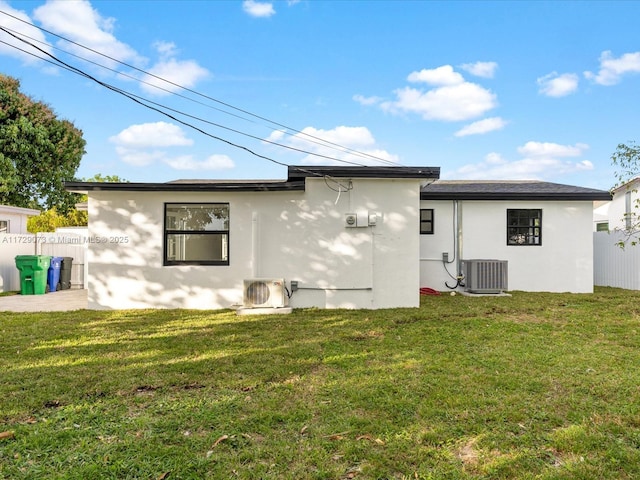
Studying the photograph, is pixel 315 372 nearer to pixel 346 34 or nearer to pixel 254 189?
pixel 254 189

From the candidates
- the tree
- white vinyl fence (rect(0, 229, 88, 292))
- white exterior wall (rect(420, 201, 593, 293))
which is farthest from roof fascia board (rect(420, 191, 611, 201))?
the tree

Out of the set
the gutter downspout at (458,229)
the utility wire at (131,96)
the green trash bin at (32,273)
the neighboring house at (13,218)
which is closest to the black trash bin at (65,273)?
the green trash bin at (32,273)

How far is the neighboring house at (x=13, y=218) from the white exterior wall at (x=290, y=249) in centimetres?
759

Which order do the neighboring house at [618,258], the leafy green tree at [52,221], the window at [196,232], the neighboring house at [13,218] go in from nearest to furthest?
the window at [196,232] → the neighboring house at [618,258] → the neighboring house at [13,218] → the leafy green tree at [52,221]

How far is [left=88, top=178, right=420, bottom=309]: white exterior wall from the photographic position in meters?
6.82

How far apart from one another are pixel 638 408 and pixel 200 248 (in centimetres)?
673

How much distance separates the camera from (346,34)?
10.3 m

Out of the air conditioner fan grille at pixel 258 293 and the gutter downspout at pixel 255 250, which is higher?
the gutter downspout at pixel 255 250

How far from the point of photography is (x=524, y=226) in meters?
9.70

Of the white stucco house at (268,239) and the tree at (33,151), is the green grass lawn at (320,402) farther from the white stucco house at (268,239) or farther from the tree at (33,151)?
the tree at (33,151)

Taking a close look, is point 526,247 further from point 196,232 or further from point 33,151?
point 33,151

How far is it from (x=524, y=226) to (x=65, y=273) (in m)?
12.7

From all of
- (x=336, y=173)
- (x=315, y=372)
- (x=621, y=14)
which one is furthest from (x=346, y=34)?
(x=315, y=372)

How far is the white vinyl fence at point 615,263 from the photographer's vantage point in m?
10.1
